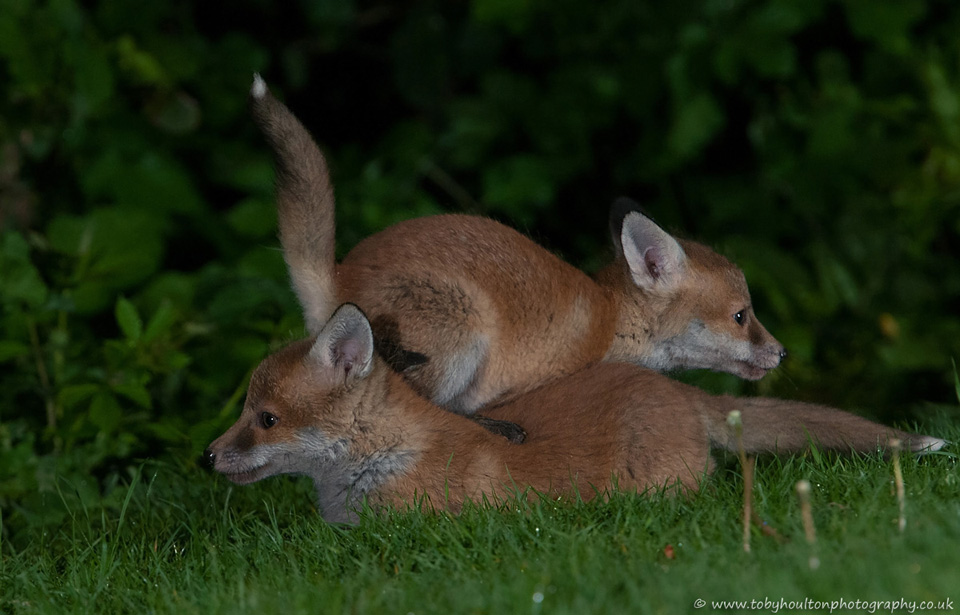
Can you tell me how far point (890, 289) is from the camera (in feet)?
26.0

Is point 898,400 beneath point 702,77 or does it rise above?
beneath

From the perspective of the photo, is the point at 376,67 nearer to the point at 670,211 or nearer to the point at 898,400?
the point at 670,211

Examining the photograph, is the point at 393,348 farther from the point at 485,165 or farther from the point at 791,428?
the point at 485,165

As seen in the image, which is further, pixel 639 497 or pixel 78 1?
pixel 78 1

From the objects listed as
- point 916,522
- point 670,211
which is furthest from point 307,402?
point 670,211

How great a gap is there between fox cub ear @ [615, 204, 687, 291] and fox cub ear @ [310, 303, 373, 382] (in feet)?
5.25

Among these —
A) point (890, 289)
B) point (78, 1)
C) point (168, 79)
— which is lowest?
point (890, 289)

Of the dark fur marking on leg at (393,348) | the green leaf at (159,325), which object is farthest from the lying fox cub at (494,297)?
the green leaf at (159,325)

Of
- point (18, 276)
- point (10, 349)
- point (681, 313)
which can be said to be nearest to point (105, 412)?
point (10, 349)

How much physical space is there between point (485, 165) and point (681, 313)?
308 centimetres

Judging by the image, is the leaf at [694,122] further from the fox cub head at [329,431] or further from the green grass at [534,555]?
the fox cub head at [329,431]

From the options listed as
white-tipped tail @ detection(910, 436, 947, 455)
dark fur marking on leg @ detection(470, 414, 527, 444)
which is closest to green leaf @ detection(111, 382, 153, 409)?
dark fur marking on leg @ detection(470, 414, 527, 444)

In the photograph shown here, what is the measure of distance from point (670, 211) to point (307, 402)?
4393 millimetres

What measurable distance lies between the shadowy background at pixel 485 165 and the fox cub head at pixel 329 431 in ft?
5.28
